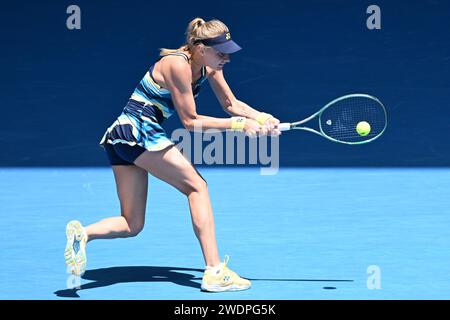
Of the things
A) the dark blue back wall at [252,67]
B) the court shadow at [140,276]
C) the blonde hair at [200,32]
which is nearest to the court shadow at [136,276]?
the court shadow at [140,276]

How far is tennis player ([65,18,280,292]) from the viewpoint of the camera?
20.2ft

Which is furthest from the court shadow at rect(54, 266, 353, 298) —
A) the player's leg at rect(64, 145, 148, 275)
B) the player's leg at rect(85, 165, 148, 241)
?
the player's leg at rect(85, 165, 148, 241)

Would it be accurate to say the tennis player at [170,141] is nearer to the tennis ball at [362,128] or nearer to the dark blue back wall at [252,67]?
the tennis ball at [362,128]

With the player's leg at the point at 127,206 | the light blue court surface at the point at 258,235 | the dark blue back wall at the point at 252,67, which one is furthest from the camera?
the dark blue back wall at the point at 252,67

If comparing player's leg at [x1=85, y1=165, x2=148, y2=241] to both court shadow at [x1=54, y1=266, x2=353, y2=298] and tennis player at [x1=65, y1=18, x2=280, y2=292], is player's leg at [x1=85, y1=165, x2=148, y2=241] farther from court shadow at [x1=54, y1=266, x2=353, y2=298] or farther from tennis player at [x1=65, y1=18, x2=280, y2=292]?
court shadow at [x1=54, y1=266, x2=353, y2=298]

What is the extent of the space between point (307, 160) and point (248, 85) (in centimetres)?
93

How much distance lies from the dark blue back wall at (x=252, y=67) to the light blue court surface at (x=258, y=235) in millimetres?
570

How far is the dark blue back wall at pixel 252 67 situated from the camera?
441 inches

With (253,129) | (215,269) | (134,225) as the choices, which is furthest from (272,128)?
(134,225)

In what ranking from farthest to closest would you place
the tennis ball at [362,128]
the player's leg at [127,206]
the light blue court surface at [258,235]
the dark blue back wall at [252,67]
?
the dark blue back wall at [252,67]
the tennis ball at [362,128]
the player's leg at [127,206]
the light blue court surface at [258,235]

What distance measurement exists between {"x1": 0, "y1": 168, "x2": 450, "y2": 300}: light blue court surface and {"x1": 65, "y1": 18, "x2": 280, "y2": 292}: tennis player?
219mm

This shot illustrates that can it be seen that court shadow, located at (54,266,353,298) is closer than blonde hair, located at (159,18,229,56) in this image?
No
